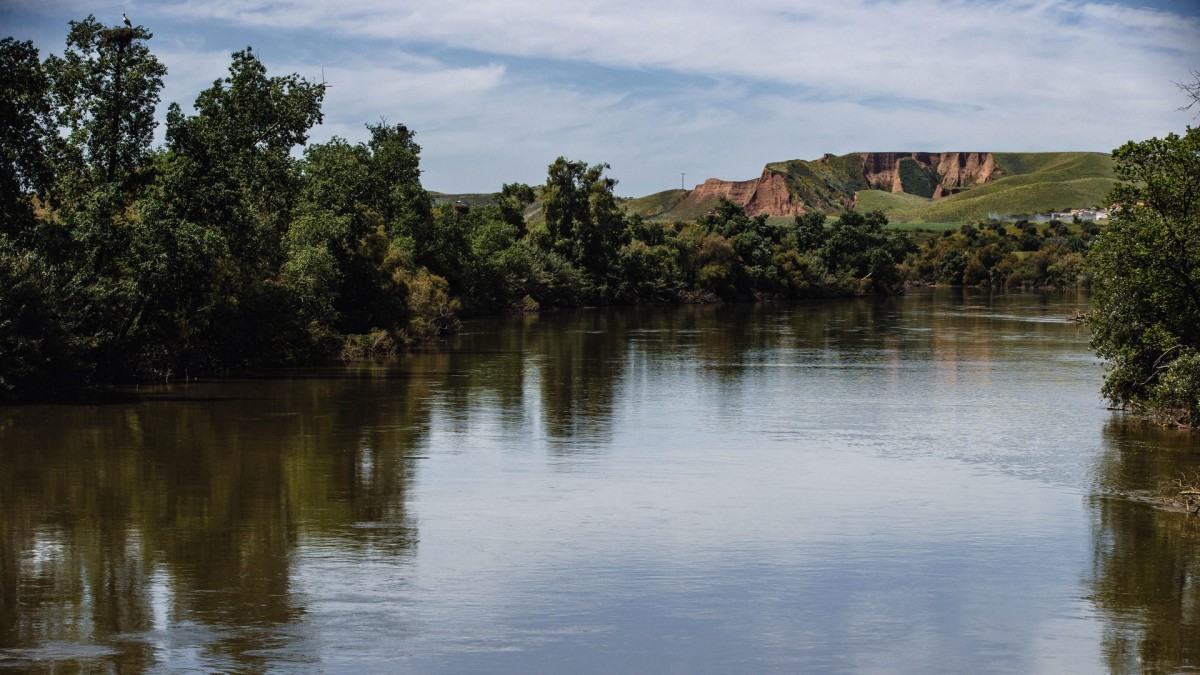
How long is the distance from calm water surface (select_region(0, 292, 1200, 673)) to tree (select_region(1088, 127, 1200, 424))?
1.66 m

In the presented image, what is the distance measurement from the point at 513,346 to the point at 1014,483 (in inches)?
1451

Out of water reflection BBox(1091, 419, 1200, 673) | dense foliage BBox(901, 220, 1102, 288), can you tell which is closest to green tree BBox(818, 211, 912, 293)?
dense foliage BBox(901, 220, 1102, 288)

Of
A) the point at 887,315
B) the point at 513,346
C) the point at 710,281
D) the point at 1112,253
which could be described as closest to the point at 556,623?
the point at 1112,253

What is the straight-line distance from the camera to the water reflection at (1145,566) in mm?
14648

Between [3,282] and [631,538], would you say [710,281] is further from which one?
[631,538]

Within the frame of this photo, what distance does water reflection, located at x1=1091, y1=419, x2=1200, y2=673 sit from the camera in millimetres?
14648

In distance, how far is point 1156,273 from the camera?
29938 millimetres

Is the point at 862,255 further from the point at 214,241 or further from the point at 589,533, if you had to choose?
the point at 589,533

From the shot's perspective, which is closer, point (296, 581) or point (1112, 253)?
point (296, 581)

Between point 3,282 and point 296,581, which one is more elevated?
point 3,282

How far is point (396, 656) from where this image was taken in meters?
14.0

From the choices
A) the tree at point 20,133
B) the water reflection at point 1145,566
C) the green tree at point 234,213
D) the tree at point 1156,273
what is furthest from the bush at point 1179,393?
the tree at point 20,133

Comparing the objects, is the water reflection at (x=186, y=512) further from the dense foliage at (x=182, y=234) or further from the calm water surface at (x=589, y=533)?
the dense foliage at (x=182, y=234)

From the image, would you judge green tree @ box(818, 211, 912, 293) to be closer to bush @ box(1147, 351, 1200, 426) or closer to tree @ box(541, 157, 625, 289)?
tree @ box(541, 157, 625, 289)
